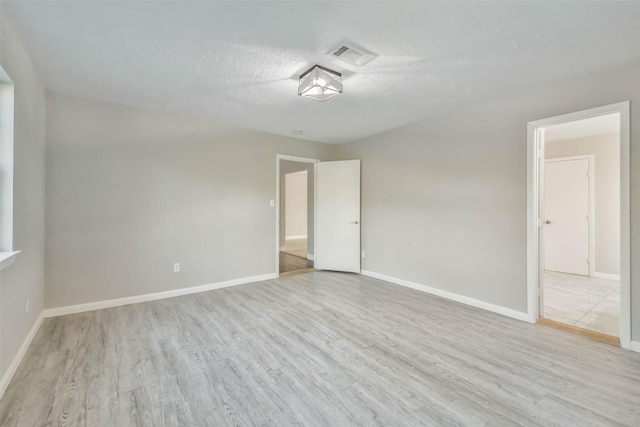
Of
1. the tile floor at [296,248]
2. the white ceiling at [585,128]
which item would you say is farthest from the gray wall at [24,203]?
the white ceiling at [585,128]

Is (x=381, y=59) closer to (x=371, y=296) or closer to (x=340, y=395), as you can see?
(x=340, y=395)

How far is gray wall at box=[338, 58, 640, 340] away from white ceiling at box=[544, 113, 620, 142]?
4.30ft

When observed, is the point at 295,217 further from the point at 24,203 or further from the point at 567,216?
the point at 24,203

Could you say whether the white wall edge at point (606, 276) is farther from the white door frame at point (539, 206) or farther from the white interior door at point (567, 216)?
the white door frame at point (539, 206)

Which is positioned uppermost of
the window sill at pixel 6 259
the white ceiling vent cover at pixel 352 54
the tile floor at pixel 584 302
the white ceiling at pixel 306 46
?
the white ceiling at pixel 306 46

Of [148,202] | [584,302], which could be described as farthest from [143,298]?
[584,302]

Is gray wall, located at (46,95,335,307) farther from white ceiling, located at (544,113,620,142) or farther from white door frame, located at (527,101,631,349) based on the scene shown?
white ceiling, located at (544,113,620,142)

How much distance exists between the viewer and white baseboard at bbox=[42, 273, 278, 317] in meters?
2.97

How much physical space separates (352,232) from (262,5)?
370 cm

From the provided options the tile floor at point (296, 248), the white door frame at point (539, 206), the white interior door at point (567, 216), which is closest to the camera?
the white door frame at point (539, 206)

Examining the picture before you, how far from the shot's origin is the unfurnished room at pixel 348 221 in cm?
172

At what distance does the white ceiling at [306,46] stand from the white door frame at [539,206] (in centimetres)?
39

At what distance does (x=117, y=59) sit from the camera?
87.9 inches

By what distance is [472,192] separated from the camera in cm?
331
